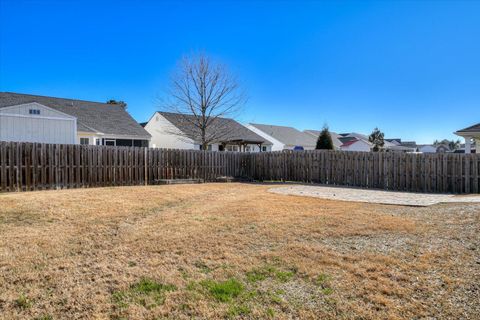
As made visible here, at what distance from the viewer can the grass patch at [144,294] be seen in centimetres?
304

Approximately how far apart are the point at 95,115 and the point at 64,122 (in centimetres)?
738

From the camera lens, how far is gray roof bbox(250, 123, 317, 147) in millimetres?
41156

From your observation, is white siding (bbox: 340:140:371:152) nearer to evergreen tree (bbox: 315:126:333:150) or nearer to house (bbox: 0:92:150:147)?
evergreen tree (bbox: 315:126:333:150)

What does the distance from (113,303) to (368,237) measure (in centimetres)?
402

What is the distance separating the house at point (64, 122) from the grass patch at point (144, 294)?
57.2ft

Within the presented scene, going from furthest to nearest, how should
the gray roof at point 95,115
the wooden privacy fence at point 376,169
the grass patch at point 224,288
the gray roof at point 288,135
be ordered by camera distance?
the gray roof at point 288,135 < the gray roof at point 95,115 < the wooden privacy fence at point 376,169 < the grass patch at point 224,288

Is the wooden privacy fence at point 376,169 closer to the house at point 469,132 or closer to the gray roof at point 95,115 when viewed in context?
the house at point 469,132

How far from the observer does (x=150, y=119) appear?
34125 mm

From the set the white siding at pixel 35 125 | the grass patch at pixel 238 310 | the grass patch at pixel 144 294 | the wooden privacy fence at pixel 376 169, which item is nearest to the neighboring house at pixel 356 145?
the wooden privacy fence at pixel 376 169

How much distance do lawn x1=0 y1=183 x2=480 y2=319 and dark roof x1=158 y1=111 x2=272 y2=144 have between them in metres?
19.0

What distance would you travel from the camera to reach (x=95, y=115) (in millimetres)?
25438

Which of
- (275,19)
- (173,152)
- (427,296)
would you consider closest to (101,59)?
(173,152)

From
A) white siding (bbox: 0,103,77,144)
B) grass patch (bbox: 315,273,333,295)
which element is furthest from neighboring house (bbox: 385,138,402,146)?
grass patch (bbox: 315,273,333,295)

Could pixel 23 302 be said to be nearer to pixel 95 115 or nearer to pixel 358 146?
pixel 95 115
